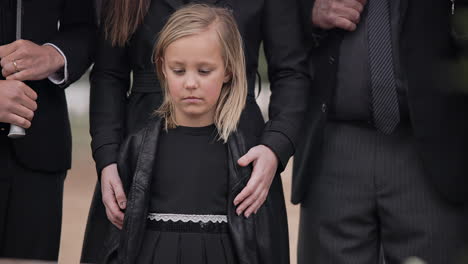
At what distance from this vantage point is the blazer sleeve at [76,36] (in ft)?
10.9

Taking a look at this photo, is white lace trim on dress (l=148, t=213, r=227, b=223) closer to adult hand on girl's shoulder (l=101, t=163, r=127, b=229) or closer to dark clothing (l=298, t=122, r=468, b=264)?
adult hand on girl's shoulder (l=101, t=163, r=127, b=229)

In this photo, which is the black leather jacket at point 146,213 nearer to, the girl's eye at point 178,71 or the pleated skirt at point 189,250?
the pleated skirt at point 189,250

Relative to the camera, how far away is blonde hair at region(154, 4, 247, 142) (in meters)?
3.00

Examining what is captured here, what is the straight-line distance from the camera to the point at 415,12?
3113mm

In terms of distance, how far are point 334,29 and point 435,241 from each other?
87cm

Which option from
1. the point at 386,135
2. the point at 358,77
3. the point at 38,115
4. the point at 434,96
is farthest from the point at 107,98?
the point at 434,96

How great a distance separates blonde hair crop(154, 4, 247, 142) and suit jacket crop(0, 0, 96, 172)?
434mm

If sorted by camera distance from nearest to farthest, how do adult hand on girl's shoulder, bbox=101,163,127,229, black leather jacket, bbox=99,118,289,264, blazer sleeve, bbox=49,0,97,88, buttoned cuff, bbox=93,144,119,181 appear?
black leather jacket, bbox=99,118,289,264, adult hand on girl's shoulder, bbox=101,163,127,229, buttoned cuff, bbox=93,144,119,181, blazer sleeve, bbox=49,0,97,88

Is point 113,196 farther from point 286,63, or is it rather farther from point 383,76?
point 383,76

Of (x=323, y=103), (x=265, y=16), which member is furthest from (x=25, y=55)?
(x=323, y=103)

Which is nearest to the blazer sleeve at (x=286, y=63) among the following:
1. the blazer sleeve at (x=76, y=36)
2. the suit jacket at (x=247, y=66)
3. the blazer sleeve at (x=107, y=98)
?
the suit jacket at (x=247, y=66)

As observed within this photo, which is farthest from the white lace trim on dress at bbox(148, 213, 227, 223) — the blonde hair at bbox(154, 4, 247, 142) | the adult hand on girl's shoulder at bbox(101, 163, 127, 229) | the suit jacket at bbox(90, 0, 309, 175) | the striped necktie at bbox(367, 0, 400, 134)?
the striped necktie at bbox(367, 0, 400, 134)

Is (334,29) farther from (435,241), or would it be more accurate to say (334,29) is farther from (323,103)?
(435,241)

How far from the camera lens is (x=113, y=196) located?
302 cm
